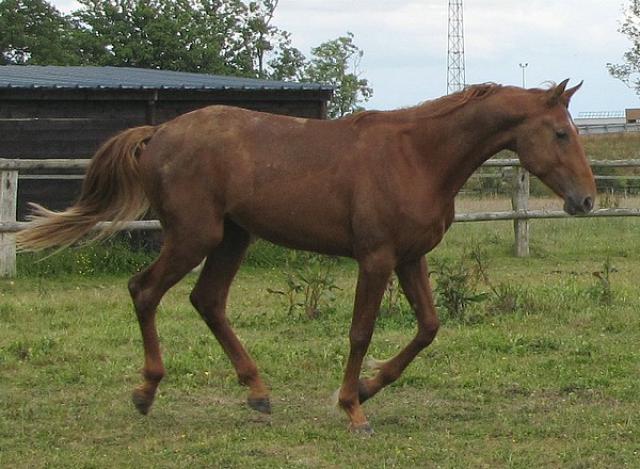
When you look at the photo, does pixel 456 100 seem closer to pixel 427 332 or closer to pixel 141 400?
pixel 427 332

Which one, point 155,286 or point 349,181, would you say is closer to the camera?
point 349,181

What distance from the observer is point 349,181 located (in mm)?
5875

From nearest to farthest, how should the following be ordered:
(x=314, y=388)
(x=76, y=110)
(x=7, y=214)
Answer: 1. (x=314, y=388)
2. (x=7, y=214)
3. (x=76, y=110)

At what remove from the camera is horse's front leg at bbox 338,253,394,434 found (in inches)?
226

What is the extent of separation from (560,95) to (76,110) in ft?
31.7

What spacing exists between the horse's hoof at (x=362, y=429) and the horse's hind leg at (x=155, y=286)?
116 centimetres

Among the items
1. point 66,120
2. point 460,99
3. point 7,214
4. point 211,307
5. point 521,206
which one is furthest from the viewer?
point 521,206

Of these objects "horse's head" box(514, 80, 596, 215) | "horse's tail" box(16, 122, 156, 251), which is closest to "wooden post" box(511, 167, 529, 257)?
"horse's head" box(514, 80, 596, 215)

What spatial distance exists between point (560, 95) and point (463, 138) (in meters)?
0.56

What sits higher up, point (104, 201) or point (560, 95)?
point (560, 95)

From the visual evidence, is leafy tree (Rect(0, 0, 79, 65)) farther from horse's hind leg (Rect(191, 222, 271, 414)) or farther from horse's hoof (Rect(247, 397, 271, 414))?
horse's hoof (Rect(247, 397, 271, 414))

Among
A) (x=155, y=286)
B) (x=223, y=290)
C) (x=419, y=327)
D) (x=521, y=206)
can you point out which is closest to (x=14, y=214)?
(x=223, y=290)

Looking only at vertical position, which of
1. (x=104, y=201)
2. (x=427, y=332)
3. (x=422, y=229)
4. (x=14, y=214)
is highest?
(x=104, y=201)

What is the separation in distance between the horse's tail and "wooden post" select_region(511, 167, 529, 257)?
28.4 feet
